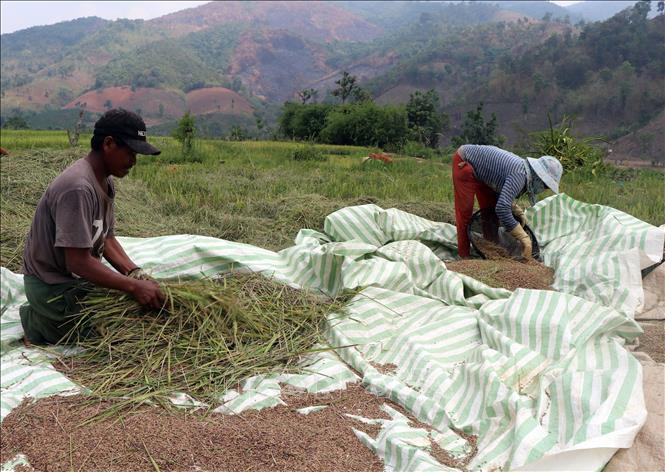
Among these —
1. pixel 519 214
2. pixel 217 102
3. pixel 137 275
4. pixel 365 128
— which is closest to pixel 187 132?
pixel 519 214

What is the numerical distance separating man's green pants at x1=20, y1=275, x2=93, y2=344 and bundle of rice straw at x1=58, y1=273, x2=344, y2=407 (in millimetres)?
37

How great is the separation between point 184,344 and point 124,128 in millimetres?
769

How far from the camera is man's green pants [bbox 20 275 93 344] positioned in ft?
6.88

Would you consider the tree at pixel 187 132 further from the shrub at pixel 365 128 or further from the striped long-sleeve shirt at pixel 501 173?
the shrub at pixel 365 128

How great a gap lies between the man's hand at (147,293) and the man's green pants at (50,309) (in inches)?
9.2

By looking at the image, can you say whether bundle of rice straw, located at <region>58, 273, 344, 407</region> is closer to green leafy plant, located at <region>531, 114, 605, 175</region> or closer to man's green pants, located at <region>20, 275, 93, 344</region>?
man's green pants, located at <region>20, 275, 93, 344</region>

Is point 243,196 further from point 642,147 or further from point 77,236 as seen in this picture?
point 642,147

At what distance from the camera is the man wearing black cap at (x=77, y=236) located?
1.94 m

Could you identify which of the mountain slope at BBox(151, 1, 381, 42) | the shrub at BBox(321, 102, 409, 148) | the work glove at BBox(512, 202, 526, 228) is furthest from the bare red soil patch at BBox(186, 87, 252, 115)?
the mountain slope at BBox(151, 1, 381, 42)

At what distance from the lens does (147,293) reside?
2.05 m

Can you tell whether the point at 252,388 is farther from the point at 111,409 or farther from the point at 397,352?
the point at 397,352

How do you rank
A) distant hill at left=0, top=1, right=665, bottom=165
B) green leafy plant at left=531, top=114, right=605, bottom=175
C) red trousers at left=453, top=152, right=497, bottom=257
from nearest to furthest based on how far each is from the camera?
red trousers at left=453, top=152, right=497, bottom=257 < green leafy plant at left=531, top=114, right=605, bottom=175 < distant hill at left=0, top=1, right=665, bottom=165

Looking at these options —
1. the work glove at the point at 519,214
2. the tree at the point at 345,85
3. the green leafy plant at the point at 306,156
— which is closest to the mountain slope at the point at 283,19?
the tree at the point at 345,85

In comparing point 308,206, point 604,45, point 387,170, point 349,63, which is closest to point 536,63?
point 604,45
